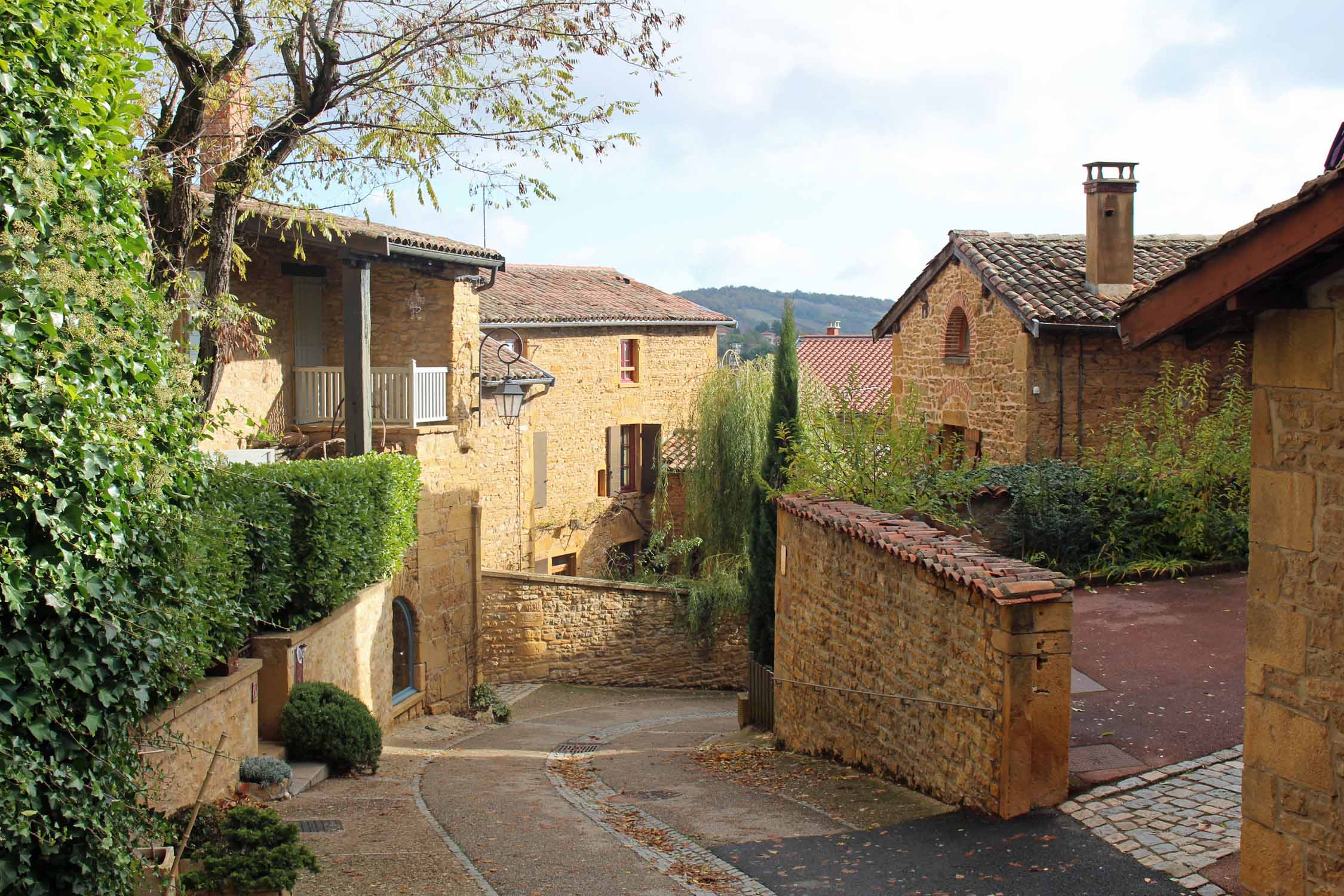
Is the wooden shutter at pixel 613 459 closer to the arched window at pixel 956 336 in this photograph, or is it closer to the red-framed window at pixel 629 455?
the red-framed window at pixel 629 455

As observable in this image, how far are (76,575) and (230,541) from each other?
3.53 metres

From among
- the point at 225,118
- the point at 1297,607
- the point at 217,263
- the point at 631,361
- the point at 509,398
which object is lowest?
the point at 1297,607

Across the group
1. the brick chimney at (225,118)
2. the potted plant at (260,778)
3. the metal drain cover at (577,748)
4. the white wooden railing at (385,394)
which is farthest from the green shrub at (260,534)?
the white wooden railing at (385,394)

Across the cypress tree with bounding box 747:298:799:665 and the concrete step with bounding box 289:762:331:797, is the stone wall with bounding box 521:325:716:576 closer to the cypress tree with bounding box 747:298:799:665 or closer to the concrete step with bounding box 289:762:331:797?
the cypress tree with bounding box 747:298:799:665

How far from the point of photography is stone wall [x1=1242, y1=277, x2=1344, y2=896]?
4895 millimetres

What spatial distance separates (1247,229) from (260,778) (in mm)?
7898

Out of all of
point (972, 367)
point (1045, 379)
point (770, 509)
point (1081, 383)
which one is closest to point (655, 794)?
point (770, 509)

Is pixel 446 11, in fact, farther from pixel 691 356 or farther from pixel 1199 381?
pixel 691 356

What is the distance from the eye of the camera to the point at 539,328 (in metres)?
23.6

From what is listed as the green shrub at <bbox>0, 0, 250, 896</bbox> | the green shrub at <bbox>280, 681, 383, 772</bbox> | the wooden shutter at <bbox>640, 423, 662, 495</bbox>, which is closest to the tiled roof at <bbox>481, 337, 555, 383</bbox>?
the wooden shutter at <bbox>640, 423, 662, 495</bbox>

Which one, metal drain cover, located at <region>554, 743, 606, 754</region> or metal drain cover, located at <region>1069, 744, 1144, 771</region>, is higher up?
metal drain cover, located at <region>1069, 744, 1144, 771</region>

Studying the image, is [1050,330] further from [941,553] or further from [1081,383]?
[941,553]

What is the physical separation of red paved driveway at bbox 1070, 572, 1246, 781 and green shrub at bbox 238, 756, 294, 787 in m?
6.03

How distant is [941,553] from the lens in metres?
8.19
